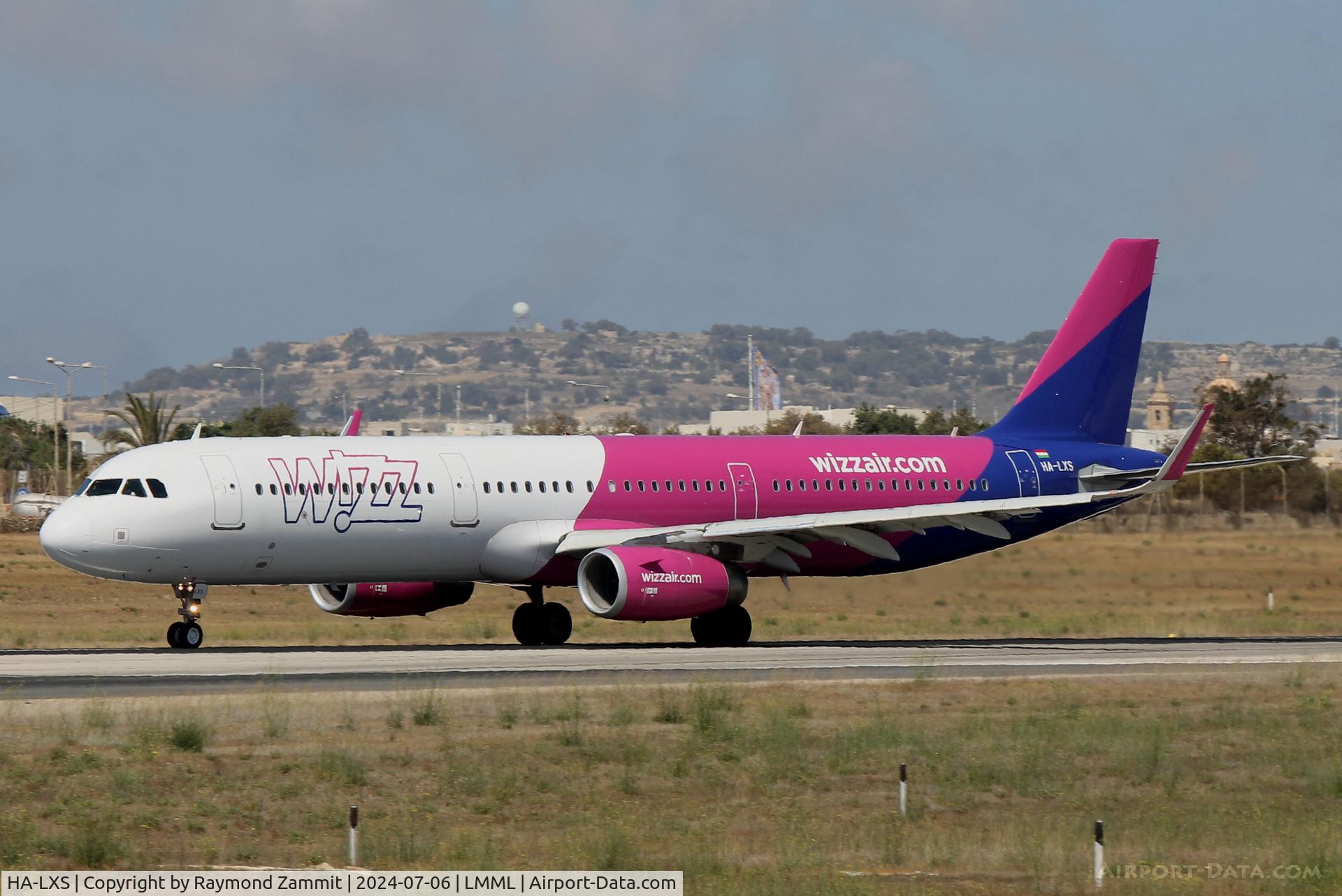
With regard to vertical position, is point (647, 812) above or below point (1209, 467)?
below

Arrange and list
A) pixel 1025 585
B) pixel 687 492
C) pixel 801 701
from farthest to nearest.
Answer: pixel 1025 585 → pixel 687 492 → pixel 801 701

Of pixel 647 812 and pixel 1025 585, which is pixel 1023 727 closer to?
pixel 647 812

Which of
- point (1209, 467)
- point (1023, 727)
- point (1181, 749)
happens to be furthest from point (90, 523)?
point (1209, 467)

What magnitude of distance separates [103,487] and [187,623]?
3163 millimetres

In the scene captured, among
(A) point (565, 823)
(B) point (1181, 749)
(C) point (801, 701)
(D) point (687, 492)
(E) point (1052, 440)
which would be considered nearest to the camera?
(A) point (565, 823)

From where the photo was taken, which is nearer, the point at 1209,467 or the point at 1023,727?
the point at 1023,727

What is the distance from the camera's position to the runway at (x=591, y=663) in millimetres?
30953

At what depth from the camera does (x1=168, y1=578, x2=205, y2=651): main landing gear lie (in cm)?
3747

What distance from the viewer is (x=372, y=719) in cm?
2636

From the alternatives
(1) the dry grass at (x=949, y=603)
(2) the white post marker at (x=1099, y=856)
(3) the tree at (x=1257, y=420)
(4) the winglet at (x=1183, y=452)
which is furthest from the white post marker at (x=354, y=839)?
(3) the tree at (x=1257, y=420)

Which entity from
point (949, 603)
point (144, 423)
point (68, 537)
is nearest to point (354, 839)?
point (68, 537)

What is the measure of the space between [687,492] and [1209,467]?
1192 cm

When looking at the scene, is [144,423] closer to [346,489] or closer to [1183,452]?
[346,489]

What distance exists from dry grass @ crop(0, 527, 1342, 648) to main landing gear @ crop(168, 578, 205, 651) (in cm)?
530
